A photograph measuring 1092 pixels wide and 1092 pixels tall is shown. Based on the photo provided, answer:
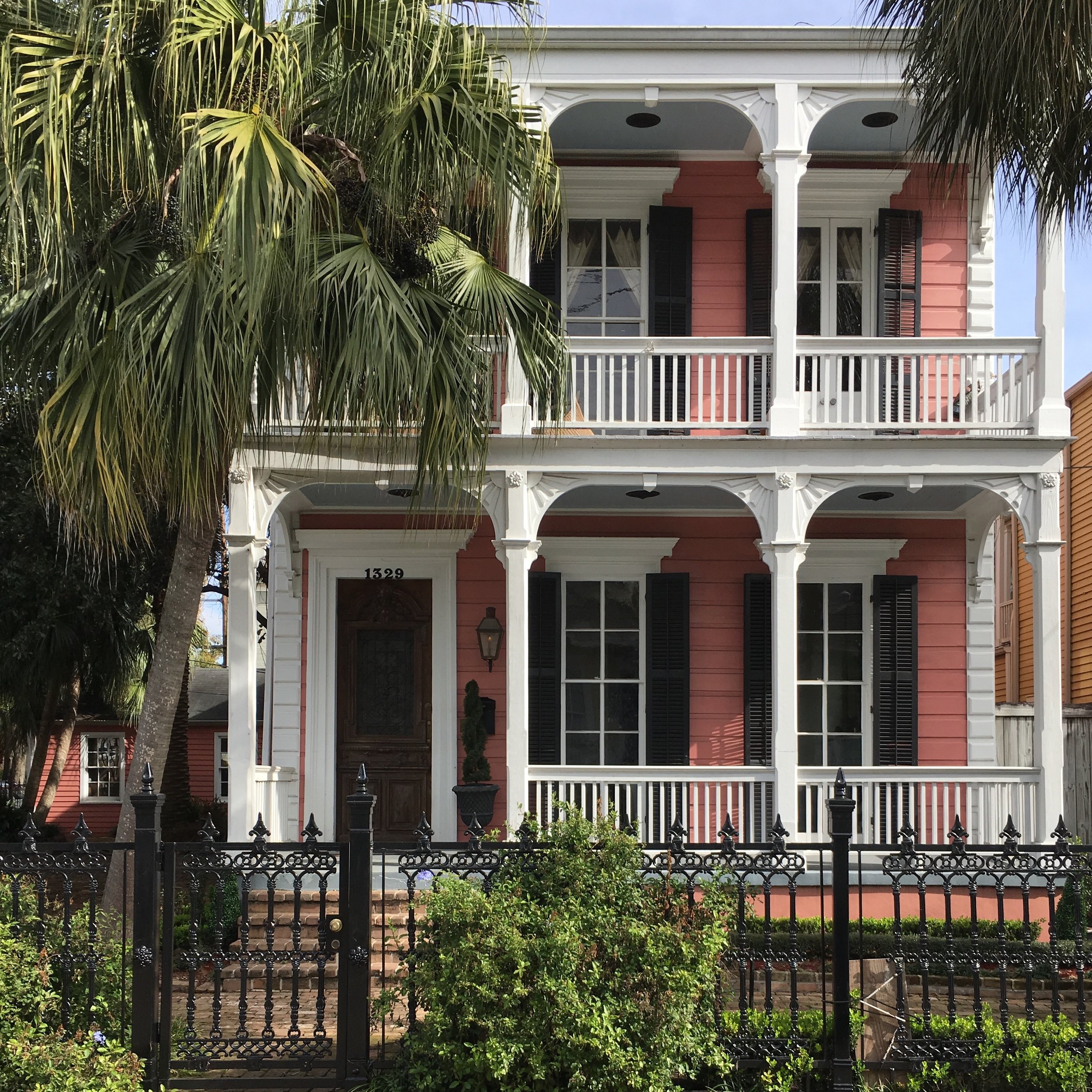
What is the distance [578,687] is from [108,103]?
7.03 metres

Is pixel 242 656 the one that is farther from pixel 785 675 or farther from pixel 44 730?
pixel 44 730

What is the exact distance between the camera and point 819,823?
10133 mm

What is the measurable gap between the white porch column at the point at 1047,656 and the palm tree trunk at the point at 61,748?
1226cm

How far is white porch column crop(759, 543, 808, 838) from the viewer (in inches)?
375

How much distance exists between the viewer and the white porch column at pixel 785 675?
953 cm

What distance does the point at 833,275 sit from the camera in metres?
11.6

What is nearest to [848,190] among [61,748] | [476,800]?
[476,800]

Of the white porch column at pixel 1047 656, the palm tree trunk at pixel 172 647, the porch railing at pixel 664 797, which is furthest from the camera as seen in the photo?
the porch railing at pixel 664 797

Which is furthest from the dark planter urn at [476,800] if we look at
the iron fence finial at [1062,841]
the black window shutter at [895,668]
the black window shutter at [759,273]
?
the iron fence finial at [1062,841]

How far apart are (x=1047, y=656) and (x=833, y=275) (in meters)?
4.30

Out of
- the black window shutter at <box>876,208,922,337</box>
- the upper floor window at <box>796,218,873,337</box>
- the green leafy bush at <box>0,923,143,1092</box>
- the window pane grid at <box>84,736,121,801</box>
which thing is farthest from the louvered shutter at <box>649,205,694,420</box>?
the window pane grid at <box>84,736,121,801</box>

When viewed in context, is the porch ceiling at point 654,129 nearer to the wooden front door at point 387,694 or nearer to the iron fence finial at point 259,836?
the wooden front door at point 387,694

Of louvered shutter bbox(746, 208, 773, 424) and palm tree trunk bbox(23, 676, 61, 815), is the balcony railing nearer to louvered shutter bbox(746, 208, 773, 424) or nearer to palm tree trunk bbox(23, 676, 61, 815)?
louvered shutter bbox(746, 208, 773, 424)

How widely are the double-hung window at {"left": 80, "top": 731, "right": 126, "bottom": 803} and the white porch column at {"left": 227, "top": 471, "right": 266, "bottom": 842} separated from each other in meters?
13.5
